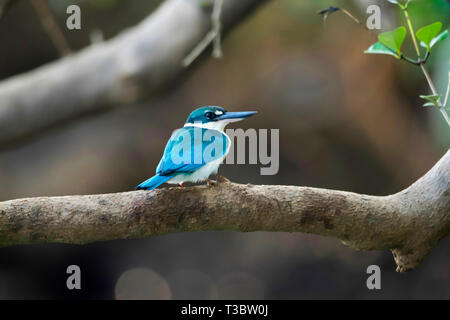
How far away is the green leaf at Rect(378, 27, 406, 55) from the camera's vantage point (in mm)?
1119

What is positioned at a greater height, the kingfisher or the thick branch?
the kingfisher

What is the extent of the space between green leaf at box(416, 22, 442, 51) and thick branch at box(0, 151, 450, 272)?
0.37m

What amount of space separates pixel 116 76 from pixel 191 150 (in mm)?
1304

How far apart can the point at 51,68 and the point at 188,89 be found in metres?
1.28

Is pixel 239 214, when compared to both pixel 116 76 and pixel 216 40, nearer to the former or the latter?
pixel 216 40

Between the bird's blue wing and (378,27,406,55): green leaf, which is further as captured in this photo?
the bird's blue wing

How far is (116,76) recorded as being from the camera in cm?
249

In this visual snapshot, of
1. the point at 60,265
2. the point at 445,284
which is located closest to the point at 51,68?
the point at 60,265

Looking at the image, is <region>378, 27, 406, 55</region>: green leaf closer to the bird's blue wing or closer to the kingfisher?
the kingfisher

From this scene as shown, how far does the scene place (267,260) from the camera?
3.66 metres

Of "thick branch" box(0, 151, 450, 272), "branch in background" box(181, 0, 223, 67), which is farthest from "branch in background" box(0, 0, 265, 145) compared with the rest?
"thick branch" box(0, 151, 450, 272)

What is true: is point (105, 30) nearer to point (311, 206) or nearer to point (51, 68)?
point (51, 68)

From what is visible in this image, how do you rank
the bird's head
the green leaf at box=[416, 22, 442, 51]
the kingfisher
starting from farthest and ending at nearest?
the bird's head < the kingfisher < the green leaf at box=[416, 22, 442, 51]

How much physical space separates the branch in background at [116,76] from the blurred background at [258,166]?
1092 mm
